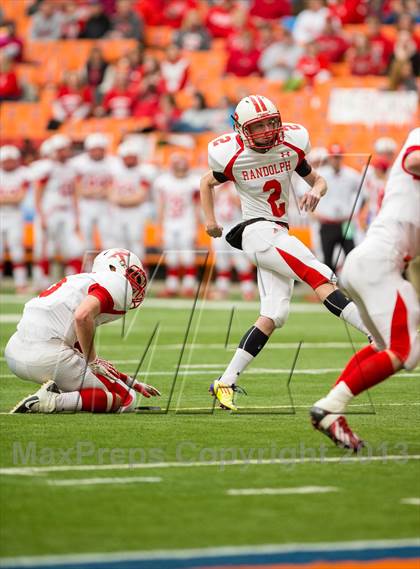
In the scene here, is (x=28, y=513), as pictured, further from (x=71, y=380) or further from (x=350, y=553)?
(x=71, y=380)

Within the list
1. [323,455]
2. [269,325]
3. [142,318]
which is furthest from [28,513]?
[142,318]

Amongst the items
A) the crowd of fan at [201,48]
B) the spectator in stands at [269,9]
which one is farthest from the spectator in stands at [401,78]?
the spectator in stands at [269,9]

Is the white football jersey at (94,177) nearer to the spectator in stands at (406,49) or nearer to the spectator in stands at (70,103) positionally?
the spectator in stands at (70,103)

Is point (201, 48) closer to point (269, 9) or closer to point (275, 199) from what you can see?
point (269, 9)

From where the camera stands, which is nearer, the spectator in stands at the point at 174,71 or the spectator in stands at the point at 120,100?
the spectator in stands at the point at 174,71

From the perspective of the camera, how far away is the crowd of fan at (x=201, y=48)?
1827cm

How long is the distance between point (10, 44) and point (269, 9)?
4.11 m

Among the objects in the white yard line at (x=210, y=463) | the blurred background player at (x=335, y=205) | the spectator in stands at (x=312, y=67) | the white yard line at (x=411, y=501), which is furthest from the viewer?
the spectator in stands at (x=312, y=67)

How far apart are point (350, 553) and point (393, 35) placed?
51.5ft

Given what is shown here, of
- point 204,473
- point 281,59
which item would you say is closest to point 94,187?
point 281,59

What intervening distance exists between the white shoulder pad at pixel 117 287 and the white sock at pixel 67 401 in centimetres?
53

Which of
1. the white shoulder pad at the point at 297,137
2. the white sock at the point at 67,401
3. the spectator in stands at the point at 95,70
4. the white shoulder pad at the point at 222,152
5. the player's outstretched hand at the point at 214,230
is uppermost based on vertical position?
the white shoulder pad at the point at 297,137

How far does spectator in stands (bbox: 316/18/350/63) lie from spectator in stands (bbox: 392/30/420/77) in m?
1.04

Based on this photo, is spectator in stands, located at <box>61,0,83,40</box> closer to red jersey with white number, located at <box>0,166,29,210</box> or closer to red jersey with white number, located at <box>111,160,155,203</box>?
red jersey with white number, located at <box>0,166,29,210</box>
